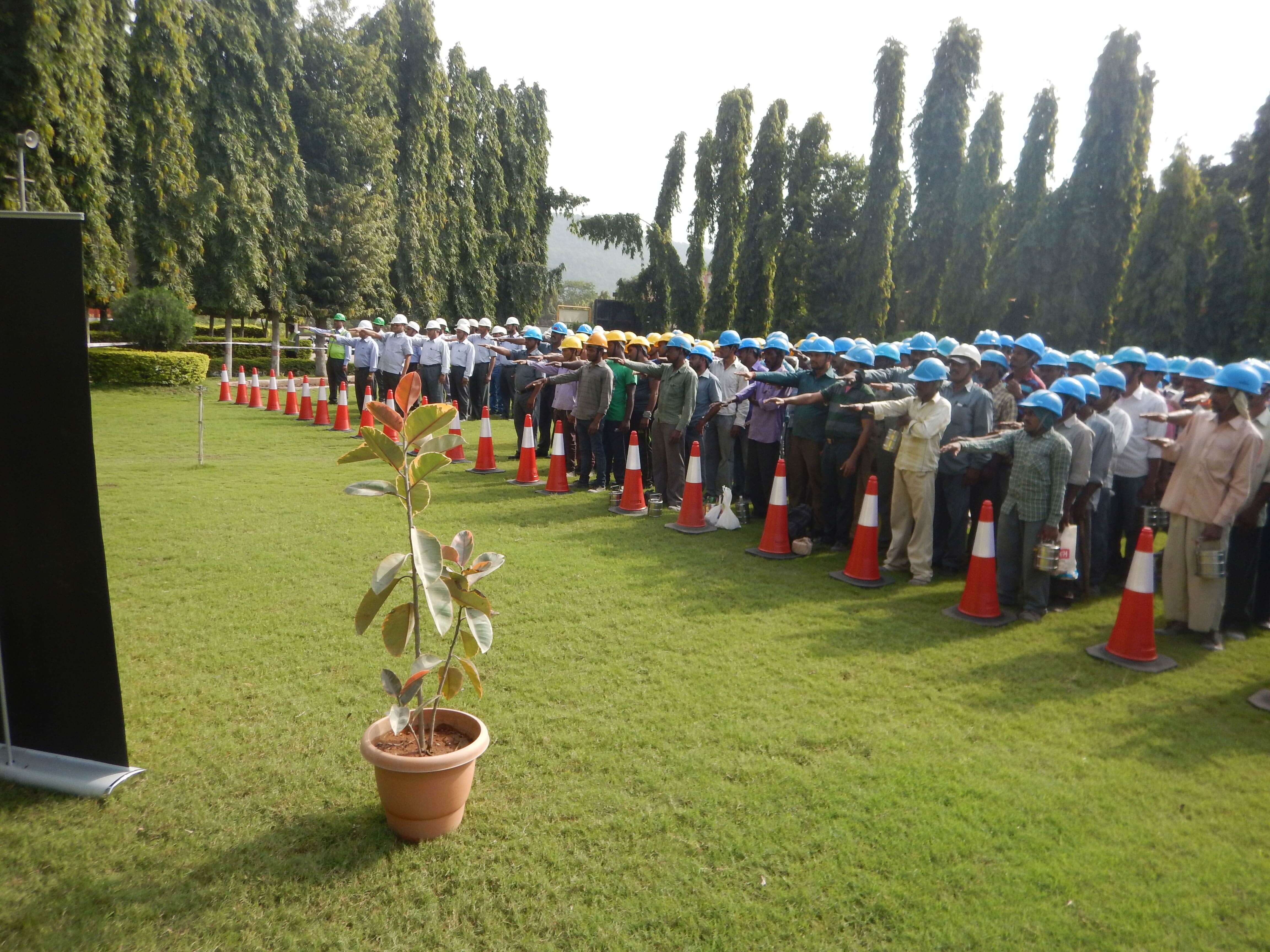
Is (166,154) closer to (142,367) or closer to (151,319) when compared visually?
(151,319)

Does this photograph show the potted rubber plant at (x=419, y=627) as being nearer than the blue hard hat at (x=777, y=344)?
Yes

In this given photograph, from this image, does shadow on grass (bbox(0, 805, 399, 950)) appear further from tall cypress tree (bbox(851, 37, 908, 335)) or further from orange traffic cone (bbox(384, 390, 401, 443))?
tall cypress tree (bbox(851, 37, 908, 335))

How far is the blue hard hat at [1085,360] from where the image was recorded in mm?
8812

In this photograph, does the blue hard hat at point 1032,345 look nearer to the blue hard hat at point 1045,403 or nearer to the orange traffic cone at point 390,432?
the blue hard hat at point 1045,403

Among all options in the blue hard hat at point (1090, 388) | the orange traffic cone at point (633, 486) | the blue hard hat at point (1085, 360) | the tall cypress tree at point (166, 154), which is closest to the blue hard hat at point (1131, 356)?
the blue hard hat at point (1085, 360)

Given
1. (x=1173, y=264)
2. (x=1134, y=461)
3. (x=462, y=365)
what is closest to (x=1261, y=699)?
(x=1134, y=461)

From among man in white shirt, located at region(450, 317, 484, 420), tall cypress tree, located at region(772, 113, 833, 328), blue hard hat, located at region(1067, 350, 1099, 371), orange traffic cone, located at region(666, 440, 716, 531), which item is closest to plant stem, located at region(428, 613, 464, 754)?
orange traffic cone, located at region(666, 440, 716, 531)

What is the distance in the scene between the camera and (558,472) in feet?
35.2

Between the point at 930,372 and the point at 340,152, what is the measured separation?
2711 centimetres

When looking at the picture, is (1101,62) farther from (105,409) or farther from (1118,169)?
(105,409)

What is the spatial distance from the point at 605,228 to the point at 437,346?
2201cm

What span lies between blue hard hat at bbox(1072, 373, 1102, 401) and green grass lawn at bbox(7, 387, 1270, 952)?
1744 millimetres

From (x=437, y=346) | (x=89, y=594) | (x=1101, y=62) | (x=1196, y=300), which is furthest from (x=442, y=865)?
(x=1101, y=62)

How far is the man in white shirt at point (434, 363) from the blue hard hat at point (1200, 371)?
12.0 metres
